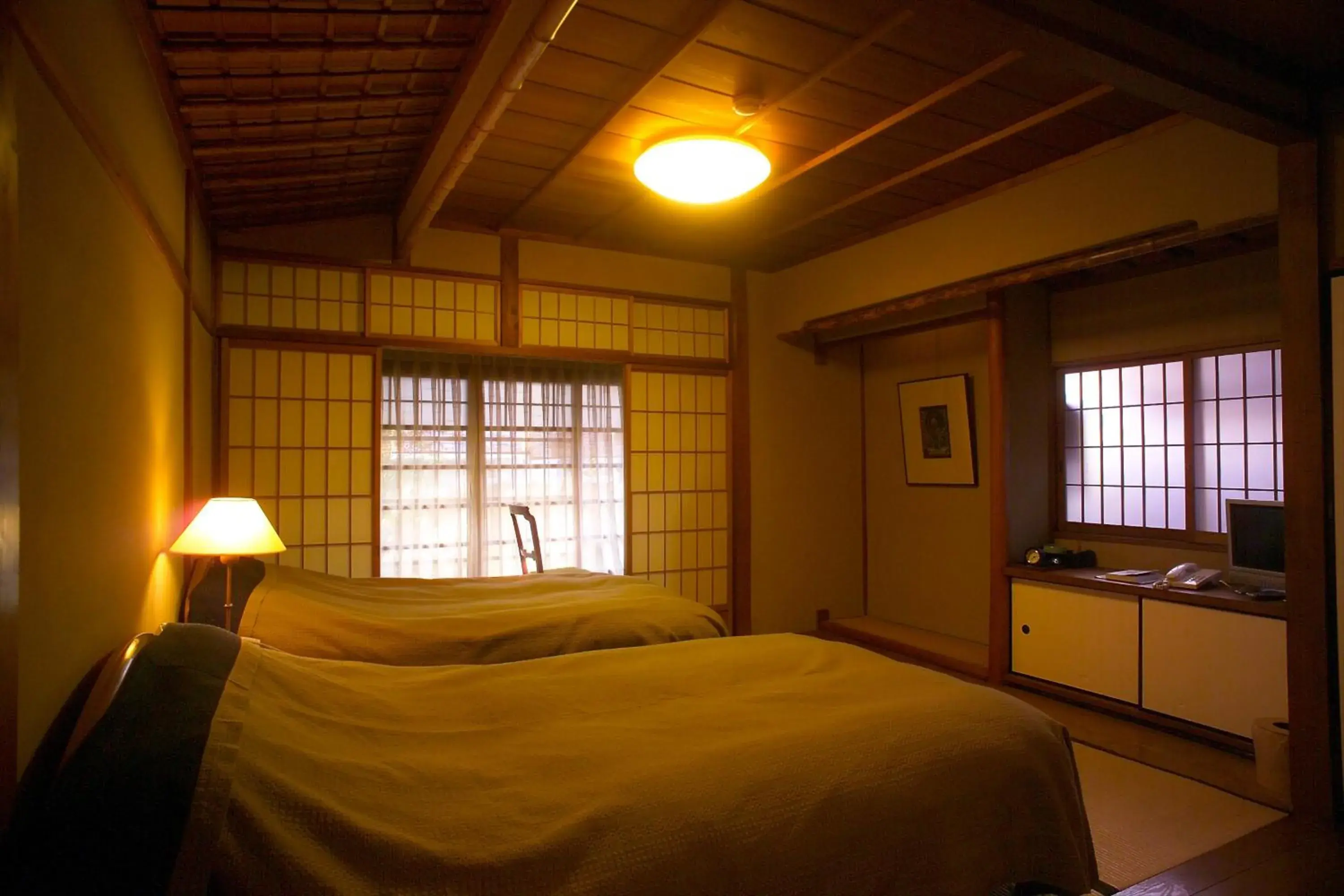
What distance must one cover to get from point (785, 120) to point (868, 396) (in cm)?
306

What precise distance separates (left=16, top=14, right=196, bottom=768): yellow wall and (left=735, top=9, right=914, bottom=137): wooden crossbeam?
2172 mm

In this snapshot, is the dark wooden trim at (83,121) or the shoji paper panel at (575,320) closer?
the dark wooden trim at (83,121)

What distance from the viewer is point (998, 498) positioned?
425 cm

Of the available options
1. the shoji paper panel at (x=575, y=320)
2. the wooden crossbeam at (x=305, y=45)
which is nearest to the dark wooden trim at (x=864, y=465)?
the shoji paper panel at (x=575, y=320)

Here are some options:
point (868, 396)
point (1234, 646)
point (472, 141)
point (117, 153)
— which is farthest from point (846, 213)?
point (117, 153)

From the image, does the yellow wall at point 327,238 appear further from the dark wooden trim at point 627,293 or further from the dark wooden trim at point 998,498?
the dark wooden trim at point 998,498

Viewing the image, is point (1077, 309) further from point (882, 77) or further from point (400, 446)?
point (400, 446)

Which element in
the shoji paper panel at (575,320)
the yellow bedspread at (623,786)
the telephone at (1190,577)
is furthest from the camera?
the shoji paper panel at (575,320)

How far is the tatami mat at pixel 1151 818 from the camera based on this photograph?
2354mm

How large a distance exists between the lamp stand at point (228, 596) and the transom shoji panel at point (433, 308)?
6.85 ft

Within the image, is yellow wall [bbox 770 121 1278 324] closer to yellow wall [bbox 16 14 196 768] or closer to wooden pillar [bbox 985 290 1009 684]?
wooden pillar [bbox 985 290 1009 684]

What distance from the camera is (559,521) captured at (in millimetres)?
5629

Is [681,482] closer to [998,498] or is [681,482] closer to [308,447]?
[998,498]

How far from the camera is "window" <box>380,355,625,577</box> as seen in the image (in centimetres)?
517
